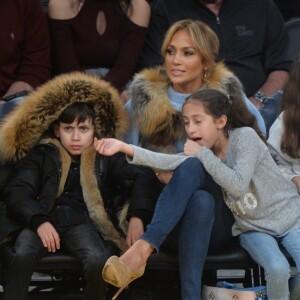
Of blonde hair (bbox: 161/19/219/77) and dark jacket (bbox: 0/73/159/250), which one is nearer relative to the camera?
dark jacket (bbox: 0/73/159/250)

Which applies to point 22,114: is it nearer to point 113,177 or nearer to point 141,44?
point 113,177

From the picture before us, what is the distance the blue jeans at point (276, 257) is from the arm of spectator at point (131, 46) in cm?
138

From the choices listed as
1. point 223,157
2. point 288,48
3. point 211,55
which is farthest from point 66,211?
point 288,48

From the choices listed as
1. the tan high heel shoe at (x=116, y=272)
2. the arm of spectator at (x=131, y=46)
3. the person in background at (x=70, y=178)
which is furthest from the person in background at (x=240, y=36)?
the tan high heel shoe at (x=116, y=272)

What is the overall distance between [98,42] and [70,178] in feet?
3.68

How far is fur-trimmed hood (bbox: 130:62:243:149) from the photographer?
4465mm

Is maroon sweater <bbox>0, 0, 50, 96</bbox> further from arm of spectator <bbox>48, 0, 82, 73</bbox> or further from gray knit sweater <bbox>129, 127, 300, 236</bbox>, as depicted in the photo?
gray knit sweater <bbox>129, 127, 300, 236</bbox>

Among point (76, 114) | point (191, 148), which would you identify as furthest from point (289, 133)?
point (76, 114)

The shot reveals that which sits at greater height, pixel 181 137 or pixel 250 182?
pixel 181 137

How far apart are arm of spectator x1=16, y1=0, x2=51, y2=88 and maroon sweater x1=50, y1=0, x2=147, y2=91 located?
76mm

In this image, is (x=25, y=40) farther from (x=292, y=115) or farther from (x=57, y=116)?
(x=292, y=115)

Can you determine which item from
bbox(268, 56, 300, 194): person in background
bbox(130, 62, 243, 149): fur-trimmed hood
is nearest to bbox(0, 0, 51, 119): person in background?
bbox(130, 62, 243, 149): fur-trimmed hood

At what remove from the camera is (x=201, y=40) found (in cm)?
458

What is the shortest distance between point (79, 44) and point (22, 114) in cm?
94
